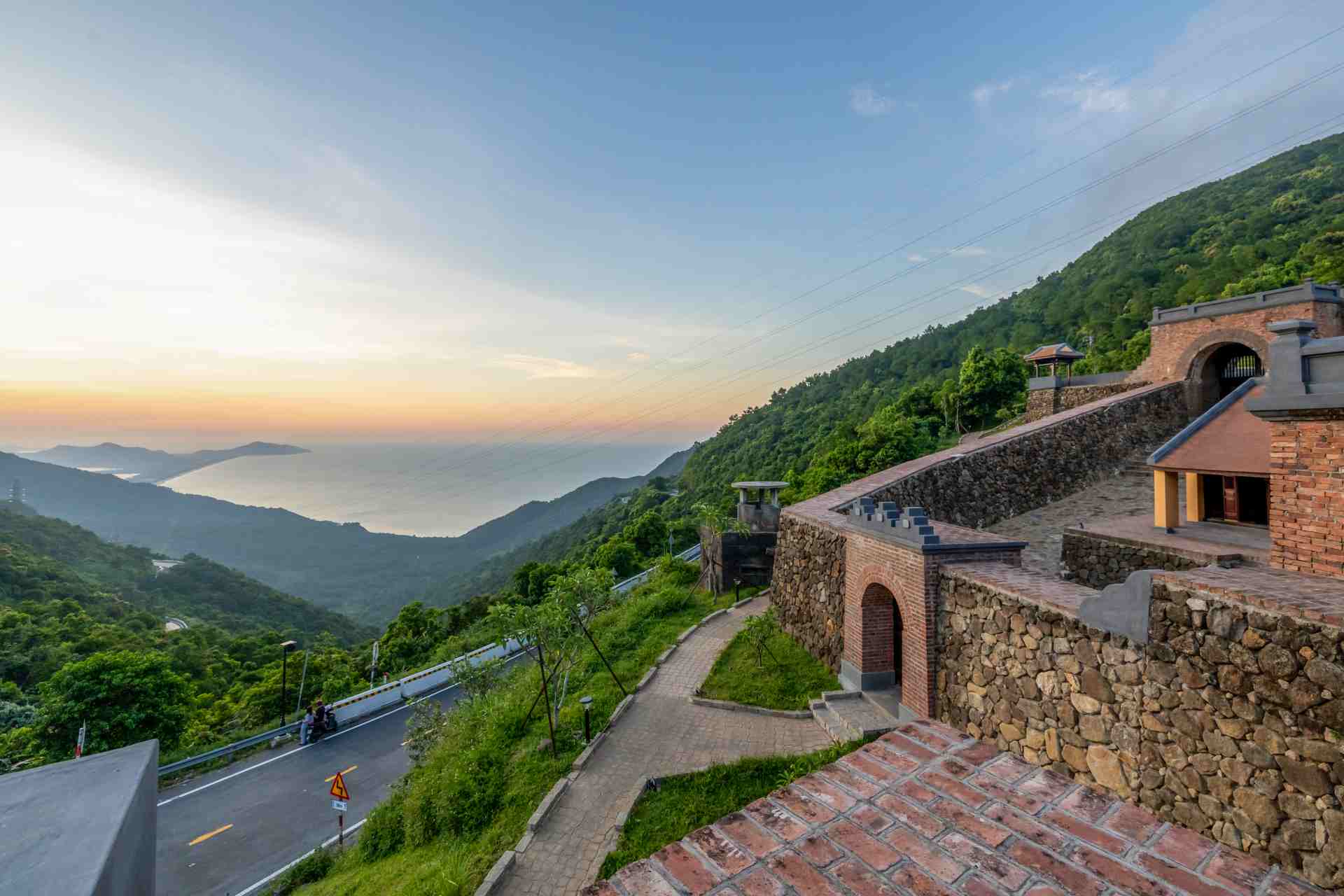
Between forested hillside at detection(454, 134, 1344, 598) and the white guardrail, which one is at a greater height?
forested hillside at detection(454, 134, 1344, 598)

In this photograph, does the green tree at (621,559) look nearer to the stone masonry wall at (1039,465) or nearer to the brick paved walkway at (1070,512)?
the stone masonry wall at (1039,465)

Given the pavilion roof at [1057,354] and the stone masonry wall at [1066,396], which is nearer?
the stone masonry wall at [1066,396]

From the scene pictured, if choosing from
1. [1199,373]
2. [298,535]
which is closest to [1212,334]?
[1199,373]

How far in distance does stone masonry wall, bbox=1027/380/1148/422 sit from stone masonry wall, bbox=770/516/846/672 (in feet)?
46.2

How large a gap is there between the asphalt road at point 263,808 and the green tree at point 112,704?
221 centimetres

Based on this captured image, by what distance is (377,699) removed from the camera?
1680 cm

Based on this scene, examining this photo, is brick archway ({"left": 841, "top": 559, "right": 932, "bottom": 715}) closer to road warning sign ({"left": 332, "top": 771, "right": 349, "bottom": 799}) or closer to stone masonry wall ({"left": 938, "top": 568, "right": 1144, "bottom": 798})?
stone masonry wall ({"left": 938, "top": 568, "right": 1144, "bottom": 798})

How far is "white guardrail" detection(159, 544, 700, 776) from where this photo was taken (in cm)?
1372

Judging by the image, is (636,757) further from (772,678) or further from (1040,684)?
(1040,684)

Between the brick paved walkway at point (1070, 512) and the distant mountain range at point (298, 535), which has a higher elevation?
the brick paved walkway at point (1070, 512)

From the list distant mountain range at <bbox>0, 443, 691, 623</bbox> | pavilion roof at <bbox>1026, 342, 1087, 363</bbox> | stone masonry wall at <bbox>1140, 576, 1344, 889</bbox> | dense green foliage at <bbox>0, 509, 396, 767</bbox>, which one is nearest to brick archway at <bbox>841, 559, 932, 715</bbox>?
stone masonry wall at <bbox>1140, 576, 1344, 889</bbox>

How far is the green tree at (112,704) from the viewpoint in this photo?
1297 centimetres

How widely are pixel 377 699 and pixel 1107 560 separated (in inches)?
783

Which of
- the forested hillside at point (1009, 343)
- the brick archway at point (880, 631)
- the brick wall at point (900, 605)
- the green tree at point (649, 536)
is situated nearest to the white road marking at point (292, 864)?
the brick archway at point (880, 631)
